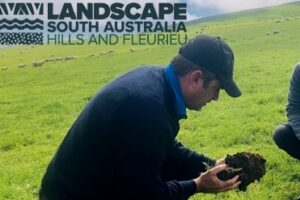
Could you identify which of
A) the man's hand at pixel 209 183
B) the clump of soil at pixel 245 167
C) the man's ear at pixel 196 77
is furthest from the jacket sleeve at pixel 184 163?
the man's ear at pixel 196 77

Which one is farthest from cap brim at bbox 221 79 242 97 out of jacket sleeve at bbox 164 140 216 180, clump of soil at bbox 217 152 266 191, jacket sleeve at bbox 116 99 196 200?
jacket sleeve at bbox 164 140 216 180

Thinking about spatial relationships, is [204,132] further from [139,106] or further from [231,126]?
[139,106]

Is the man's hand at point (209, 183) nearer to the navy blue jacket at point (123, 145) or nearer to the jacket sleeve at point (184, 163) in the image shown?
the navy blue jacket at point (123, 145)

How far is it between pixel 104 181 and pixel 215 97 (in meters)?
1.09

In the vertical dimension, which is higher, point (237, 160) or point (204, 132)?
point (237, 160)

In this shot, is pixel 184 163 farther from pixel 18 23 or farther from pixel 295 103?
pixel 18 23

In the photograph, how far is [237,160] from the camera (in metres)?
5.57

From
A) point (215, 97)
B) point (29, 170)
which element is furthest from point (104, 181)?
point (29, 170)

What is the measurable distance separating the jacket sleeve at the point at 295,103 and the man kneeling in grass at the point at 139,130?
2.90m

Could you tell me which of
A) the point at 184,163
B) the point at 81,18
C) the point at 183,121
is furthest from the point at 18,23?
the point at 184,163

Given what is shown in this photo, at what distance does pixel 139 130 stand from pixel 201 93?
60cm

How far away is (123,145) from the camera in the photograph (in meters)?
4.45

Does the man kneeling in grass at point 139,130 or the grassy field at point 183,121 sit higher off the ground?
the man kneeling in grass at point 139,130

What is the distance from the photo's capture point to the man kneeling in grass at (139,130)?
4.42 m
